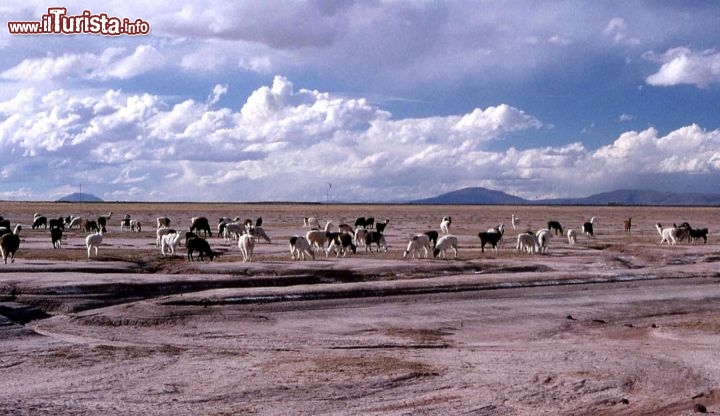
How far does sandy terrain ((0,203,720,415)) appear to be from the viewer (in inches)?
486

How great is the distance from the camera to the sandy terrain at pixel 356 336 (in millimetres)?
12344

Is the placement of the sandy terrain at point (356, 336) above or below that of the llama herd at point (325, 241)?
below

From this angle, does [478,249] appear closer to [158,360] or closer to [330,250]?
[330,250]

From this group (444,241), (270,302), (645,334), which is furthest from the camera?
(444,241)

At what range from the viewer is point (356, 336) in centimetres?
1816

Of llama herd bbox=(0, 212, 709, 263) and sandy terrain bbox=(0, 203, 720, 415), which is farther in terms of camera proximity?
llama herd bbox=(0, 212, 709, 263)

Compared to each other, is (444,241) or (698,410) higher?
(444,241)

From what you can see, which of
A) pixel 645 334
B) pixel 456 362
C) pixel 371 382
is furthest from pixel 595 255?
pixel 371 382

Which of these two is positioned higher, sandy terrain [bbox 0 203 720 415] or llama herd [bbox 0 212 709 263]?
llama herd [bbox 0 212 709 263]

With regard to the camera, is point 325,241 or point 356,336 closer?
point 356,336

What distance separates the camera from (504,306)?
2242 centimetres

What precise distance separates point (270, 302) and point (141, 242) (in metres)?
21.6

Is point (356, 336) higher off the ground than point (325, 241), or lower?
lower

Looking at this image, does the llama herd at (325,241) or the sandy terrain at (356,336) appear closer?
the sandy terrain at (356,336)
